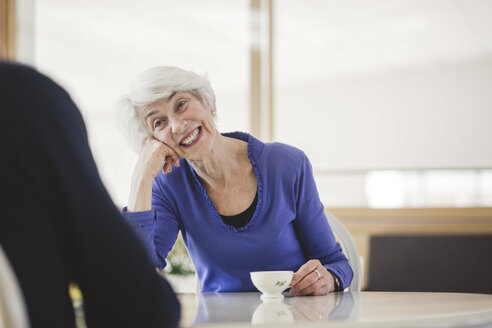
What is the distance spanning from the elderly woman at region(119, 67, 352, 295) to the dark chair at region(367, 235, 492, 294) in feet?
5.21

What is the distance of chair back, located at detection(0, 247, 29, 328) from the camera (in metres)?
0.60

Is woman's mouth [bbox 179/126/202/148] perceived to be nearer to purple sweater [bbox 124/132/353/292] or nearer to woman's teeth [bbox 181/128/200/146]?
woman's teeth [bbox 181/128/200/146]

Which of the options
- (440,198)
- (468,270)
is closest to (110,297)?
(468,270)

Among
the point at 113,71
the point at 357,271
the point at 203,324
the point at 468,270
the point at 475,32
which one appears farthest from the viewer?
the point at 113,71

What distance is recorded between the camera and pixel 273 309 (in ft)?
3.87

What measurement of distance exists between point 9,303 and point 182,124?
1215mm

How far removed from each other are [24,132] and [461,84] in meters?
3.15

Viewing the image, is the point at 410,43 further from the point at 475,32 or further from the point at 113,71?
the point at 113,71

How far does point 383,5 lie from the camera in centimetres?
358

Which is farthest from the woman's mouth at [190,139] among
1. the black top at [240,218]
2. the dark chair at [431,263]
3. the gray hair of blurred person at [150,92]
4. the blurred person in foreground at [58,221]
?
the dark chair at [431,263]

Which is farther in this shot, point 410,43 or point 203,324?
point 410,43

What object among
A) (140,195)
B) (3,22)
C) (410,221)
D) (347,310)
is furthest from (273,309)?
(3,22)

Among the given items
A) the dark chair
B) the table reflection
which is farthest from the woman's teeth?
the dark chair

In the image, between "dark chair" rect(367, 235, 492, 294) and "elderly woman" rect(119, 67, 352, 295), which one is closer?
"elderly woman" rect(119, 67, 352, 295)
